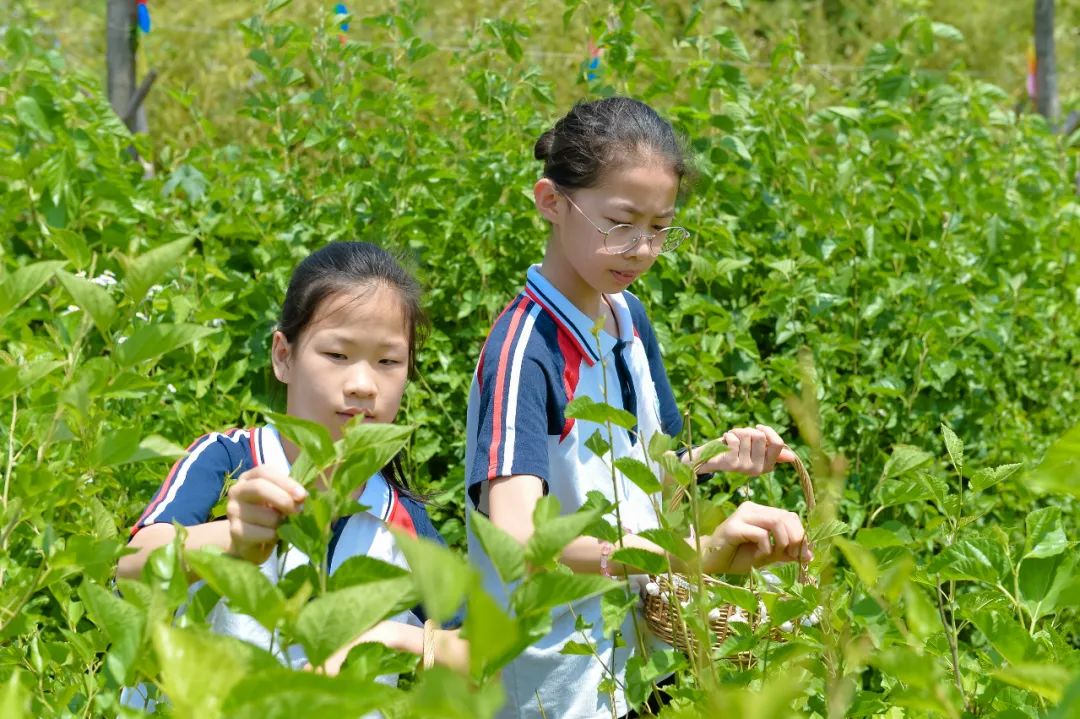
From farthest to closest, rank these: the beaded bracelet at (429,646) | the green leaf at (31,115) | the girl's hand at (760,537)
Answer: the green leaf at (31,115) → the girl's hand at (760,537) → the beaded bracelet at (429,646)

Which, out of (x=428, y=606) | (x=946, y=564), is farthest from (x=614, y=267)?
(x=428, y=606)

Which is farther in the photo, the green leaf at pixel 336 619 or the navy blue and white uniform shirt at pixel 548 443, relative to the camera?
the navy blue and white uniform shirt at pixel 548 443

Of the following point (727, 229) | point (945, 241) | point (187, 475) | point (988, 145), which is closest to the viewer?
point (187, 475)

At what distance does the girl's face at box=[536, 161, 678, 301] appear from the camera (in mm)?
1976

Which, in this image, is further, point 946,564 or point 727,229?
point 727,229

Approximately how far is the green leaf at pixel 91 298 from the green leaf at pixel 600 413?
0.41 metres

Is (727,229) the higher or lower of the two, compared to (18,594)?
lower

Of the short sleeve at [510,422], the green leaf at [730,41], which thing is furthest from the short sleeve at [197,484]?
the green leaf at [730,41]

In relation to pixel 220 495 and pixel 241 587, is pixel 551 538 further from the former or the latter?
pixel 220 495

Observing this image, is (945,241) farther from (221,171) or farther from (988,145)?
(221,171)

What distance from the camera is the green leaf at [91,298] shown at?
2.93 feet

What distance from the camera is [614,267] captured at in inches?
77.7

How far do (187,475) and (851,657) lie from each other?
1.06 m

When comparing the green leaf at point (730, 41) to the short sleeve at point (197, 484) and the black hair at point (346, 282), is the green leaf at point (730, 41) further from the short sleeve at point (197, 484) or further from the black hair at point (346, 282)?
the short sleeve at point (197, 484)
